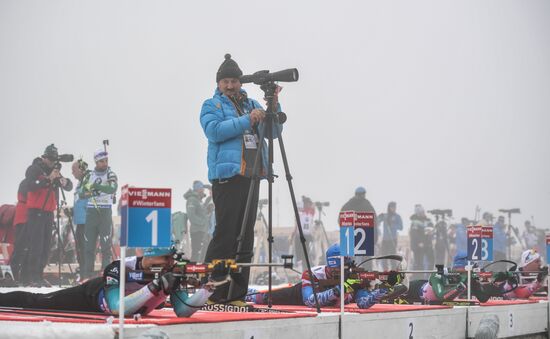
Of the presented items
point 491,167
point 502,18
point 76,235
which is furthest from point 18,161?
point 502,18

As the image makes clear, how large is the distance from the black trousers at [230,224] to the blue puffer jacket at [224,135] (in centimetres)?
10

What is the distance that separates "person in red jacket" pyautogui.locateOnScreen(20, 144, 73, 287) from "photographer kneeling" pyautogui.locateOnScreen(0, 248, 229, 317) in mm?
5811

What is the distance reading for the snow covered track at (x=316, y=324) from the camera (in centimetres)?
427

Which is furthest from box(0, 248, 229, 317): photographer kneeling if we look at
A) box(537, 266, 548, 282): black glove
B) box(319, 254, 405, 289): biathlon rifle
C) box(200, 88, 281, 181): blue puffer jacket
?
box(537, 266, 548, 282): black glove

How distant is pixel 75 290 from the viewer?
5.32m

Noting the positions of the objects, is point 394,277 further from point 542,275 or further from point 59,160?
point 59,160

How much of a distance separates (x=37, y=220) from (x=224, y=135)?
5667mm

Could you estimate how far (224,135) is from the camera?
6.02 m

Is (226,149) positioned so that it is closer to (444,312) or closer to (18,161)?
(444,312)

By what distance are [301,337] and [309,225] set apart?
10111 mm

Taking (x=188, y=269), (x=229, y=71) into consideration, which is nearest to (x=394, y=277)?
(x=229, y=71)

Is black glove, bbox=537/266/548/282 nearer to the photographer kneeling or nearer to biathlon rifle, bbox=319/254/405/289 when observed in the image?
biathlon rifle, bbox=319/254/405/289

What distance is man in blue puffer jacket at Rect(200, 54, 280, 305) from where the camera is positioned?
609 cm

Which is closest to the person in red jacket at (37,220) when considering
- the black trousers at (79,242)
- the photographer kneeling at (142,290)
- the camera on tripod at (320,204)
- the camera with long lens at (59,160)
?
the camera with long lens at (59,160)
